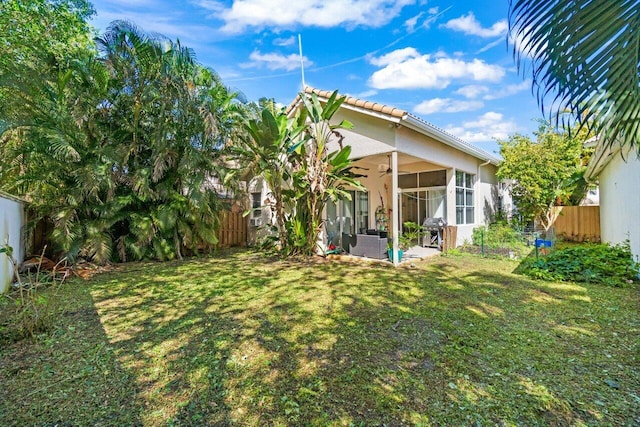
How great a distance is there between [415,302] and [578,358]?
2312 millimetres

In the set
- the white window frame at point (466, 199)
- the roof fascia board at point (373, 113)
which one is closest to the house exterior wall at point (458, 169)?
the white window frame at point (466, 199)

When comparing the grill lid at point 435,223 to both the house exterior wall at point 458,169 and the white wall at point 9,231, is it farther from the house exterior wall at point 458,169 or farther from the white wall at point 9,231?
the white wall at point 9,231

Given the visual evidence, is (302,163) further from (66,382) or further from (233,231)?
(66,382)

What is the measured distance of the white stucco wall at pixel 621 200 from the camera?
6613 millimetres

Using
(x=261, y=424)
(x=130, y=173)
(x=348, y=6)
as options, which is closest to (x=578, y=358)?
(x=261, y=424)

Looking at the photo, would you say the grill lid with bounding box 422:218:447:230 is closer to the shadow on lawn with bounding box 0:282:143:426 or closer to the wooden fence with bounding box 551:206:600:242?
the wooden fence with bounding box 551:206:600:242

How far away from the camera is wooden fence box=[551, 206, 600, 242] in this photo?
44.2 ft

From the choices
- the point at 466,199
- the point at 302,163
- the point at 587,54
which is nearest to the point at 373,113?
the point at 302,163

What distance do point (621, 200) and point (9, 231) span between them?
1475cm

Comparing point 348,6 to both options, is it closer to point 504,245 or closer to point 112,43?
point 112,43

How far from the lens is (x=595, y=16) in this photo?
1.54 meters

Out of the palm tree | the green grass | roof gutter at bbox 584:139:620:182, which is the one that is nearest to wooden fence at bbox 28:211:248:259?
the green grass

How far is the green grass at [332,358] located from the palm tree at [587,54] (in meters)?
2.32

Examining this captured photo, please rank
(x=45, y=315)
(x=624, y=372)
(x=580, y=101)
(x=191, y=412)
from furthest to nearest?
1. (x=45, y=315)
2. (x=624, y=372)
3. (x=191, y=412)
4. (x=580, y=101)
